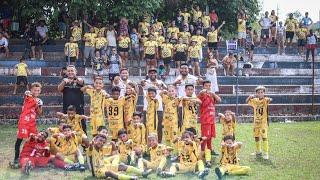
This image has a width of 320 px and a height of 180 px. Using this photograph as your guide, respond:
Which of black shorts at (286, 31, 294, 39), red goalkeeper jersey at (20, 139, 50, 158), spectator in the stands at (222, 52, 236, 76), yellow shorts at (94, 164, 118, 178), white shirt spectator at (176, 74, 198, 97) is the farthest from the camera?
black shorts at (286, 31, 294, 39)

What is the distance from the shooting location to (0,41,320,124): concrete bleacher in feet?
62.8

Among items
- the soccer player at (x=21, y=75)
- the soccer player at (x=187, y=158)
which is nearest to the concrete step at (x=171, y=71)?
the soccer player at (x=21, y=75)

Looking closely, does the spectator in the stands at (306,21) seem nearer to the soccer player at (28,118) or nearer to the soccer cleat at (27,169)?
the soccer player at (28,118)

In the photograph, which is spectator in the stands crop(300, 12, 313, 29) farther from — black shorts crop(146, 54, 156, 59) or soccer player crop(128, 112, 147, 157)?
soccer player crop(128, 112, 147, 157)

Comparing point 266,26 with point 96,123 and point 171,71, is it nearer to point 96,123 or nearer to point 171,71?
point 171,71

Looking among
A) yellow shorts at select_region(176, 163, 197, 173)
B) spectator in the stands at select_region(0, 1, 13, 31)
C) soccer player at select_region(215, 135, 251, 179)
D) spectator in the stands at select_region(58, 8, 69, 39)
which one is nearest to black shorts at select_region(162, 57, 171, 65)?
spectator in the stands at select_region(58, 8, 69, 39)

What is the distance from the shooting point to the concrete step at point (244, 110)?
18406mm

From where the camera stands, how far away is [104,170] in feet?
33.0

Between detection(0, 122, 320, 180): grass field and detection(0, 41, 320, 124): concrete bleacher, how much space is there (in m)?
2.04

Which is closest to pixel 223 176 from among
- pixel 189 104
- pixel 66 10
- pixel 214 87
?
pixel 189 104

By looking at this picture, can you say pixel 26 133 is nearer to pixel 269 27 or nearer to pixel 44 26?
pixel 44 26

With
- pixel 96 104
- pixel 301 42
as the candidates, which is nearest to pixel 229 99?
pixel 301 42

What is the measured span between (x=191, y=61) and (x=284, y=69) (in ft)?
16.6

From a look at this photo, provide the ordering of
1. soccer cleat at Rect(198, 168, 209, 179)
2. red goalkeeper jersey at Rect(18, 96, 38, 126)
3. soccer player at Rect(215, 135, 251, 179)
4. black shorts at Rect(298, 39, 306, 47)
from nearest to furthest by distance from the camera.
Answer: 1. soccer cleat at Rect(198, 168, 209, 179)
2. soccer player at Rect(215, 135, 251, 179)
3. red goalkeeper jersey at Rect(18, 96, 38, 126)
4. black shorts at Rect(298, 39, 306, 47)
